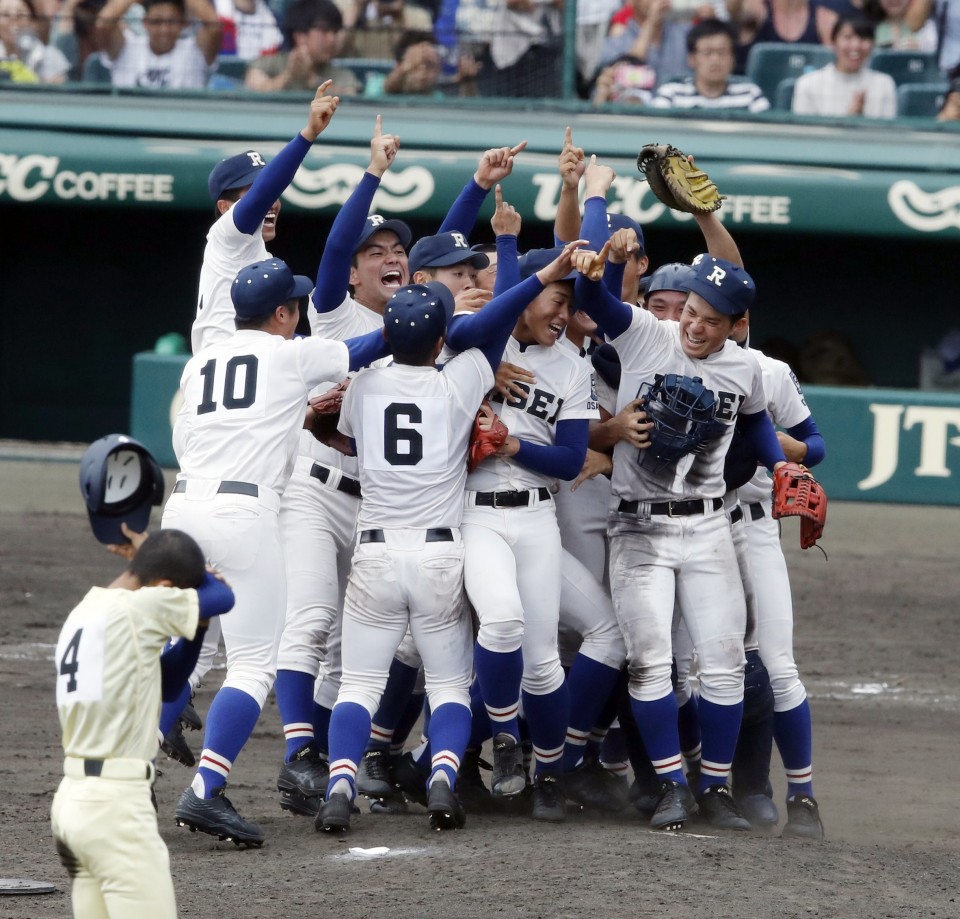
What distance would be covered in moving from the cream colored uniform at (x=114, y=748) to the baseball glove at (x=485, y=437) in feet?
4.74

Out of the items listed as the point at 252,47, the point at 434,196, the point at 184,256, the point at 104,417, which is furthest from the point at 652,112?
the point at 104,417

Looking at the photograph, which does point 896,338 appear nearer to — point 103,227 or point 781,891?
point 103,227

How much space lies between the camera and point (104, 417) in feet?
41.7

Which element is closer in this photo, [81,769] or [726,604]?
[81,769]

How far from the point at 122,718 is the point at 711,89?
8615 millimetres

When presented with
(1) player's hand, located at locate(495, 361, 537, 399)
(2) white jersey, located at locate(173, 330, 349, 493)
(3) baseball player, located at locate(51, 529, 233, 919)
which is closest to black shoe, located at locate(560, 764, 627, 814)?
(1) player's hand, located at locate(495, 361, 537, 399)

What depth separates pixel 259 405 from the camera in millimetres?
4391

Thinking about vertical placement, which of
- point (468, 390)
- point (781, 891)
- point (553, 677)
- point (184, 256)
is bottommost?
point (781, 891)

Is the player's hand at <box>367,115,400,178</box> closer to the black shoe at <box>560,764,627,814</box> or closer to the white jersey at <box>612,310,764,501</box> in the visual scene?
the white jersey at <box>612,310,764,501</box>

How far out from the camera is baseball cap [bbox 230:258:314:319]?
14.5 feet

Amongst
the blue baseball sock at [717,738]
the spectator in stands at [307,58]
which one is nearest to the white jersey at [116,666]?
the blue baseball sock at [717,738]

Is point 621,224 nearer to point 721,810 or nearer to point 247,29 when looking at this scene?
point 721,810

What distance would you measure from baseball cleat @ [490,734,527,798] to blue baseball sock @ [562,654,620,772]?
11.1 inches

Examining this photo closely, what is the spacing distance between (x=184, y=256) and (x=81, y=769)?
391 inches
